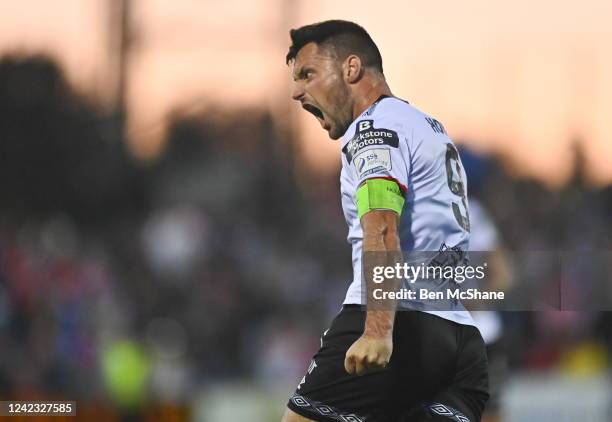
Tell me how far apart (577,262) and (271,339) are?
3.24m

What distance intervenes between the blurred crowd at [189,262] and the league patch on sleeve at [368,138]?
320cm

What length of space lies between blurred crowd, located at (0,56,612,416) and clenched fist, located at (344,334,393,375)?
3.48 m

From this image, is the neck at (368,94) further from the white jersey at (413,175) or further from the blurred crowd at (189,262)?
the blurred crowd at (189,262)

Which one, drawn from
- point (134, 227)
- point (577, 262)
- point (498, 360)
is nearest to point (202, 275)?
point (134, 227)

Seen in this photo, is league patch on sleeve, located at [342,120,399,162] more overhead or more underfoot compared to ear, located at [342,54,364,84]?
more underfoot

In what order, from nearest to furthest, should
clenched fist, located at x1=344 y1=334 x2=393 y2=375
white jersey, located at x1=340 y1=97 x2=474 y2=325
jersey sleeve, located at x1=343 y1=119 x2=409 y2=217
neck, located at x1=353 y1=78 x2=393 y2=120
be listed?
clenched fist, located at x1=344 y1=334 x2=393 y2=375
jersey sleeve, located at x1=343 y1=119 x2=409 y2=217
white jersey, located at x1=340 y1=97 x2=474 y2=325
neck, located at x1=353 y1=78 x2=393 y2=120

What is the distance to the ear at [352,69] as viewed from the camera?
5066 millimetres

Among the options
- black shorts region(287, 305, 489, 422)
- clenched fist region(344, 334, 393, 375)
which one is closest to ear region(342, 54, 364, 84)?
black shorts region(287, 305, 489, 422)

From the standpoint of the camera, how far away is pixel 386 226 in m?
4.57

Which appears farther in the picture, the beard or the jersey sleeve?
the beard

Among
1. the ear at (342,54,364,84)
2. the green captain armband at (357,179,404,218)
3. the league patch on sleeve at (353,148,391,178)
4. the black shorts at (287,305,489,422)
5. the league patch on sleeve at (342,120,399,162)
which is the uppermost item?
the ear at (342,54,364,84)

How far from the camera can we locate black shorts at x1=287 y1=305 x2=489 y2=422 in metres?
4.78

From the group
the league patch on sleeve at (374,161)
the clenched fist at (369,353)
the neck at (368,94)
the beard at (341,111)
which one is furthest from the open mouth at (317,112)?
the clenched fist at (369,353)

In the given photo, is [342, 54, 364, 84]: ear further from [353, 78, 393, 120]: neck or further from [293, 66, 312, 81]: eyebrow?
[293, 66, 312, 81]: eyebrow
